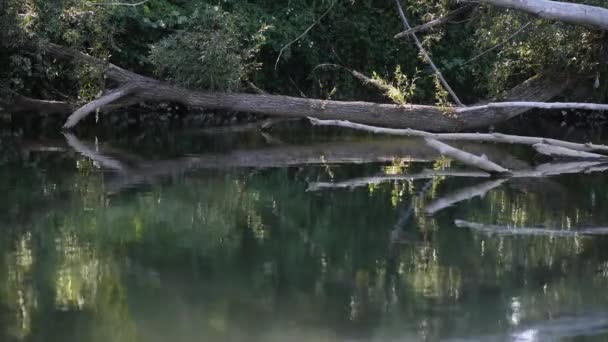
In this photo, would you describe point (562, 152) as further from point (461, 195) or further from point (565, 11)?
point (461, 195)

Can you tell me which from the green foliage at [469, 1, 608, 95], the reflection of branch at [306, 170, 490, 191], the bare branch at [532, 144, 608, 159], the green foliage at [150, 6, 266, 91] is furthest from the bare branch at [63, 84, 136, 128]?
the bare branch at [532, 144, 608, 159]

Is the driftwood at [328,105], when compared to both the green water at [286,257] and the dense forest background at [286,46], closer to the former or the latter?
the dense forest background at [286,46]

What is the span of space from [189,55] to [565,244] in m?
9.64

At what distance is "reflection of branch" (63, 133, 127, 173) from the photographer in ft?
38.7

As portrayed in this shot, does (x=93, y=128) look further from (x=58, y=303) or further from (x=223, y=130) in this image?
(x=58, y=303)

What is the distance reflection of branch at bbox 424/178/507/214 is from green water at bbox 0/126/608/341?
84 millimetres

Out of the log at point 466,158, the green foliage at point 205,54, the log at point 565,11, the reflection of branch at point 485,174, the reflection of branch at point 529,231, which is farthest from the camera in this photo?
the green foliage at point 205,54

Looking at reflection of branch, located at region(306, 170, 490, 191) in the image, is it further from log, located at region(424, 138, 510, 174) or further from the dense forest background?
the dense forest background

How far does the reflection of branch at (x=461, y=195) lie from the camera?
906 cm

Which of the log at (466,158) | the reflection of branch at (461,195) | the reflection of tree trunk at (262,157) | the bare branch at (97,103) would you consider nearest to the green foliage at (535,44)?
the reflection of tree trunk at (262,157)

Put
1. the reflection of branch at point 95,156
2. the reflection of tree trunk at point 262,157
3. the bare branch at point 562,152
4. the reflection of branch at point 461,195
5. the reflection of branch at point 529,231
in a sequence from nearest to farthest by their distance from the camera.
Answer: the reflection of branch at point 529,231 → the reflection of branch at point 461,195 → the reflection of tree trunk at point 262,157 → the bare branch at point 562,152 → the reflection of branch at point 95,156

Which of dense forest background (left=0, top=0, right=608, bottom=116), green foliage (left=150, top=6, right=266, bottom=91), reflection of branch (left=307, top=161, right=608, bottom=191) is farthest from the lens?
green foliage (left=150, top=6, right=266, bottom=91)

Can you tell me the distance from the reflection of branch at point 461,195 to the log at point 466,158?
322mm

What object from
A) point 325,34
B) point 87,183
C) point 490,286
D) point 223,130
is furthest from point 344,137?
point 490,286
